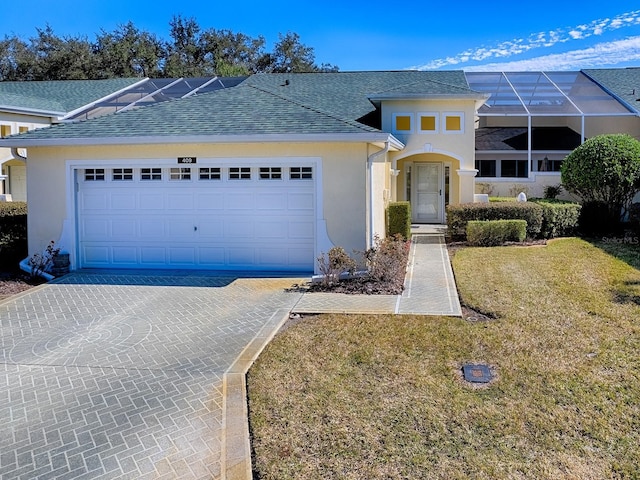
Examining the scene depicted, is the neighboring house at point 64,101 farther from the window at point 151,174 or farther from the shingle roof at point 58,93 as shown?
the window at point 151,174

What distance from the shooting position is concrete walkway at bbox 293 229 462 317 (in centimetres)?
903

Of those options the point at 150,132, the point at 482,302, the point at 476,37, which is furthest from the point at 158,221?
the point at 476,37

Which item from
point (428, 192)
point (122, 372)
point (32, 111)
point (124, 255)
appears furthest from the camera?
point (32, 111)

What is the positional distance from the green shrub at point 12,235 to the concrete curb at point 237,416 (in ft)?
29.6

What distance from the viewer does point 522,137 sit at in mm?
25219

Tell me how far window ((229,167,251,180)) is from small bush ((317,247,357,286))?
2694mm

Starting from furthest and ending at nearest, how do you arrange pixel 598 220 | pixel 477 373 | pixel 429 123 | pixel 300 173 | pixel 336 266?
pixel 429 123
pixel 598 220
pixel 300 173
pixel 336 266
pixel 477 373

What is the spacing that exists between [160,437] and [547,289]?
308 inches

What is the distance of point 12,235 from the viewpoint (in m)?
13.8

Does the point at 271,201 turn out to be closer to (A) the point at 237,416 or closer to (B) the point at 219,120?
(B) the point at 219,120

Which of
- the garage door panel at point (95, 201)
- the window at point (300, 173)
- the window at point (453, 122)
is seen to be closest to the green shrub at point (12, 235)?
the garage door panel at point (95, 201)

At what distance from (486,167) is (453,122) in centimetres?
746

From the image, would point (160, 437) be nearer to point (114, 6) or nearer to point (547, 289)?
point (547, 289)

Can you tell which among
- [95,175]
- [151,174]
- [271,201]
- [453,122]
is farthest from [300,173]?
→ [453,122]
